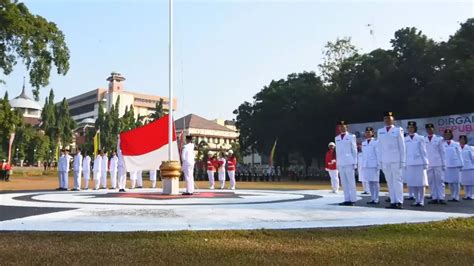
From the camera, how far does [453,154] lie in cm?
1320

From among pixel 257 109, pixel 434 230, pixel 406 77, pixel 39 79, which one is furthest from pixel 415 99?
pixel 434 230

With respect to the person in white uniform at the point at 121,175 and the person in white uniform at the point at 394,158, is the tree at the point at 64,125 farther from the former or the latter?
the person in white uniform at the point at 394,158

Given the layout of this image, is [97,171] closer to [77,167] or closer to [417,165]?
[77,167]

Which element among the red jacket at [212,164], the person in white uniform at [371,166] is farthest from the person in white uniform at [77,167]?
the person in white uniform at [371,166]

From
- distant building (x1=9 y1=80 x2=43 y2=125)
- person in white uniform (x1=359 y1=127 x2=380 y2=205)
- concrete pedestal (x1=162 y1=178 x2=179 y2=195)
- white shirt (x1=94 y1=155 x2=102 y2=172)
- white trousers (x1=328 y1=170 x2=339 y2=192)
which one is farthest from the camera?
distant building (x1=9 y1=80 x2=43 y2=125)

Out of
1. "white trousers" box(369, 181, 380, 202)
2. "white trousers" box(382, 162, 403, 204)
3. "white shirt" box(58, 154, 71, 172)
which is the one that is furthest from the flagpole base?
"white shirt" box(58, 154, 71, 172)

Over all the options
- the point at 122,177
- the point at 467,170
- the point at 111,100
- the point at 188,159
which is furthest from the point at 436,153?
the point at 111,100

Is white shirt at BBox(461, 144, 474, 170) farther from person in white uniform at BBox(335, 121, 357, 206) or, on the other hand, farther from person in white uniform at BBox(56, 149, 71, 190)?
person in white uniform at BBox(56, 149, 71, 190)

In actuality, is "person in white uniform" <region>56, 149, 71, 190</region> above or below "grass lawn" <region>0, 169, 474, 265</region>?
above

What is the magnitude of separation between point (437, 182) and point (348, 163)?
9.24 feet

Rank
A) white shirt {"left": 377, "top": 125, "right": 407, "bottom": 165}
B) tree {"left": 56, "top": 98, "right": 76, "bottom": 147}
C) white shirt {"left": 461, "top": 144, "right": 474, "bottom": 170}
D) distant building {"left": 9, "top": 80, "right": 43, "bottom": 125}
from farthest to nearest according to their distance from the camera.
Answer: distant building {"left": 9, "top": 80, "right": 43, "bottom": 125}
tree {"left": 56, "top": 98, "right": 76, "bottom": 147}
white shirt {"left": 461, "top": 144, "right": 474, "bottom": 170}
white shirt {"left": 377, "top": 125, "right": 407, "bottom": 165}

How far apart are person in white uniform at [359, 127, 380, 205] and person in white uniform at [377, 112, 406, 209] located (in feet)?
4.79

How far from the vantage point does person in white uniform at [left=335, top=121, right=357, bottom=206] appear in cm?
1070

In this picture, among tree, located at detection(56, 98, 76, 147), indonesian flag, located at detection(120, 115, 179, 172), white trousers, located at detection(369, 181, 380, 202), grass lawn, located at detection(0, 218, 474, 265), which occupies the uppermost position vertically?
tree, located at detection(56, 98, 76, 147)
